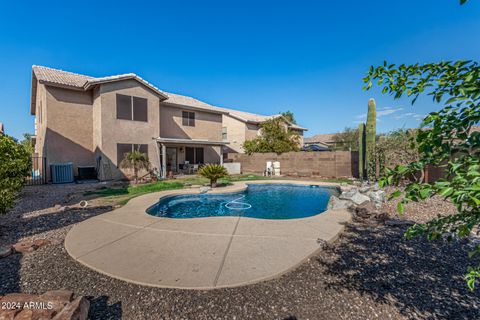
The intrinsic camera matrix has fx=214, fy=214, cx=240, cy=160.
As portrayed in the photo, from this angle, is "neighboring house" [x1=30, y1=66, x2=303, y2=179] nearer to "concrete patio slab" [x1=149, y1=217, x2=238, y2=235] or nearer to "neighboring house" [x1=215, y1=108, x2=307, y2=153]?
"neighboring house" [x1=215, y1=108, x2=307, y2=153]

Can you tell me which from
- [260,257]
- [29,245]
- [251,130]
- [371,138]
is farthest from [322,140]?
[29,245]

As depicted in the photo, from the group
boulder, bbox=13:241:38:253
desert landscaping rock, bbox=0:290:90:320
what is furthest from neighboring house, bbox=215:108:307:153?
desert landscaping rock, bbox=0:290:90:320

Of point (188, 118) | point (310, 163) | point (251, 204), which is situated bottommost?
point (251, 204)

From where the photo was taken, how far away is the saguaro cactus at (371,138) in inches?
535

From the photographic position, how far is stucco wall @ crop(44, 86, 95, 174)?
14.4 meters

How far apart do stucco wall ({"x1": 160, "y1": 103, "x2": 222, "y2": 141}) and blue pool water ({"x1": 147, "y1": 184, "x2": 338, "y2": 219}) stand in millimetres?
10760

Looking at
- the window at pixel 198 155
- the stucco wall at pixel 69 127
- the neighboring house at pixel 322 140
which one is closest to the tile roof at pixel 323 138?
the neighboring house at pixel 322 140

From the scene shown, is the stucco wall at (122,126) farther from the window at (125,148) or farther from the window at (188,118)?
the window at (188,118)

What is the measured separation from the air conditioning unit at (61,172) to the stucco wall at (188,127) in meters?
7.17

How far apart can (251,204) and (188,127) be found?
13717 millimetres

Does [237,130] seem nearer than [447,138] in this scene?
No

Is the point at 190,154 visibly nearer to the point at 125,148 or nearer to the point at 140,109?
the point at 140,109

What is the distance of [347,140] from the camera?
40.5 meters

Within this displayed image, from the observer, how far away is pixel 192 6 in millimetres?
13766
